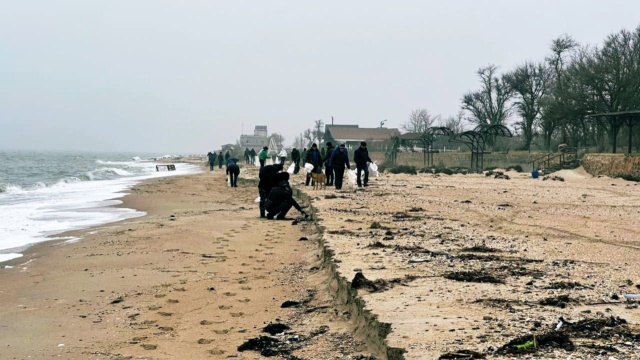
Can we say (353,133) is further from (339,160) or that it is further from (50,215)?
(50,215)

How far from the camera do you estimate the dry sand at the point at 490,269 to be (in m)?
4.28

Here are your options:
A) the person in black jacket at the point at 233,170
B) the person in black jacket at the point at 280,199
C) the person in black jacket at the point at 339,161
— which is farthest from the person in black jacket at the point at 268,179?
the person in black jacket at the point at 233,170

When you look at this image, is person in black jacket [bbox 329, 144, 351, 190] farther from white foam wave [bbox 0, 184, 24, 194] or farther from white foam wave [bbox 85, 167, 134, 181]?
white foam wave [bbox 85, 167, 134, 181]

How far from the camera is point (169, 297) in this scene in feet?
24.5

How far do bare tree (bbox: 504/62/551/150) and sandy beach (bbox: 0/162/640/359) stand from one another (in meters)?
46.7

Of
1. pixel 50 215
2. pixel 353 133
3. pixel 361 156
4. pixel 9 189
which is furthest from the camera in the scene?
pixel 353 133

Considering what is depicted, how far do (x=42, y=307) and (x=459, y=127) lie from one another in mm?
93946

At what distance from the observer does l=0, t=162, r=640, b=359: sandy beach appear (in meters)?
4.62

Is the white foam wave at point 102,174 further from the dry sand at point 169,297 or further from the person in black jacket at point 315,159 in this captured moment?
the dry sand at point 169,297

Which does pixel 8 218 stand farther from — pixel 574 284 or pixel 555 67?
pixel 555 67

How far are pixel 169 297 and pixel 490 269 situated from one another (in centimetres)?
357

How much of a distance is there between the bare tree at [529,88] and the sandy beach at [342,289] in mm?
46706

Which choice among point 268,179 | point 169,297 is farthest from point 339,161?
point 169,297

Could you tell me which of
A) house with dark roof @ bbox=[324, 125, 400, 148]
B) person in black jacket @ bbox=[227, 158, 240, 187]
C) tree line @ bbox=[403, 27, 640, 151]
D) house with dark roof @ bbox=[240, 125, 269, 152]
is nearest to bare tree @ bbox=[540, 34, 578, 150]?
tree line @ bbox=[403, 27, 640, 151]
